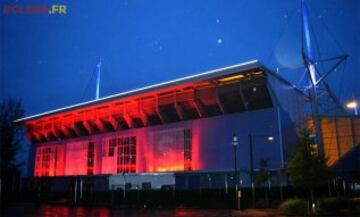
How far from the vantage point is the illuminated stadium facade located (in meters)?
53.7

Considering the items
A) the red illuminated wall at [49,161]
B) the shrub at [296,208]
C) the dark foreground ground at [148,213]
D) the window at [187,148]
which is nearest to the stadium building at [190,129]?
the window at [187,148]

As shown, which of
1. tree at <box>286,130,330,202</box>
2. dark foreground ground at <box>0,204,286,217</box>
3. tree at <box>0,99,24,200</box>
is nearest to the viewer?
dark foreground ground at <box>0,204,286,217</box>

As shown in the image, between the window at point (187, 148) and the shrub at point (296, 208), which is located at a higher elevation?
the window at point (187, 148)

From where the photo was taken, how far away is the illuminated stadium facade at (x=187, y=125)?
5366cm

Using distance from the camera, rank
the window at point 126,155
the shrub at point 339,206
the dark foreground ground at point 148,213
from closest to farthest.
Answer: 1. the shrub at point 339,206
2. the dark foreground ground at point 148,213
3. the window at point 126,155

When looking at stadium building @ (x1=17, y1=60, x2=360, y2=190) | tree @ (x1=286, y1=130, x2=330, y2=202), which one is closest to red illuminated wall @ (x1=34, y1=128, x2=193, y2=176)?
stadium building @ (x1=17, y1=60, x2=360, y2=190)

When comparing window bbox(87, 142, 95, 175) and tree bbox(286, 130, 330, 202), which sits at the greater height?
window bbox(87, 142, 95, 175)

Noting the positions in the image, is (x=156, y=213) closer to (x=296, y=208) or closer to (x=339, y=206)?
(x=296, y=208)

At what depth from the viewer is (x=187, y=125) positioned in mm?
60938

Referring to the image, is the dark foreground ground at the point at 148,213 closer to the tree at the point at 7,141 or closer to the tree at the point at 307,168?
the tree at the point at 307,168

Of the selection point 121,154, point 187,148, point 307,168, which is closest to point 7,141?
point 121,154

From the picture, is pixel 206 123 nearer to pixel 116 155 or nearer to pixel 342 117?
pixel 116 155

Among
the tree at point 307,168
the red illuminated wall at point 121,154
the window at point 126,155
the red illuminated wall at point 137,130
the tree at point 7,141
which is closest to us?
the tree at point 307,168

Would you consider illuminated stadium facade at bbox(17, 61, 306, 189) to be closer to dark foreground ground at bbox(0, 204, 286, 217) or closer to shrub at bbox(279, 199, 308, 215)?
dark foreground ground at bbox(0, 204, 286, 217)
